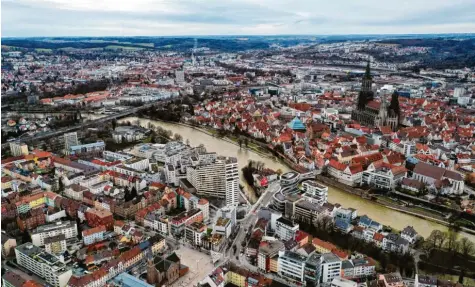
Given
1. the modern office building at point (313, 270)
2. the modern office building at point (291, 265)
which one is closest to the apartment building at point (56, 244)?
the modern office building at point (291, 265)

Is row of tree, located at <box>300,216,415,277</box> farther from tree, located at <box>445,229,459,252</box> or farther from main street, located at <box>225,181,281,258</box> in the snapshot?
main street, located at <box>225,181,281,258</box>

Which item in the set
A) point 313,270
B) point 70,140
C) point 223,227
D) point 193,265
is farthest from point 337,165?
point 70,140

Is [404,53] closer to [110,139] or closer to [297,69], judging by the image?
[297,69]

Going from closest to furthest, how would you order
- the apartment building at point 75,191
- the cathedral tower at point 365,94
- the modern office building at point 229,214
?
the modern office building at point 229,214, the apartment building at point 75,191, the cathedral tower at point 365,94

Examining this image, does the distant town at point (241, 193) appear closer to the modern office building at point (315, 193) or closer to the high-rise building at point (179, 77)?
the modern office building at point (315, 193)

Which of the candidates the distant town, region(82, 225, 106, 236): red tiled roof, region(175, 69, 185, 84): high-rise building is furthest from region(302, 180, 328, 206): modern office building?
region(175, 69, 185, 84): high-rise building

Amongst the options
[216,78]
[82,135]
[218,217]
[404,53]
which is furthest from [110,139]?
[404,53]

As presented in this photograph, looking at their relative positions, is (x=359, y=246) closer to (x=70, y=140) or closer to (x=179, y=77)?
(x=70, y=140)
